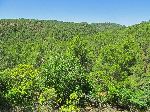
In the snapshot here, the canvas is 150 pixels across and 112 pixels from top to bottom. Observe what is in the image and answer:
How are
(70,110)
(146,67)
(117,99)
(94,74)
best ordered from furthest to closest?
(146,67) < (94,74) < (117,99) < (70,110)

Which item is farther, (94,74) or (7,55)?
(7,55)

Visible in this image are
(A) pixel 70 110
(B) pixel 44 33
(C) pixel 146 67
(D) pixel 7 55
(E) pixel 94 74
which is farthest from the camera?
(B) pixel 44 33

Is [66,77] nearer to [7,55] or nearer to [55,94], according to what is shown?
[55,94]

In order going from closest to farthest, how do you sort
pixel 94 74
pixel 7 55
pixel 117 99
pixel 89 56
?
pixel 117 99
pixel 94 74
pixel 89 56
pixel 7 55

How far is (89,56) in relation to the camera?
79.4m

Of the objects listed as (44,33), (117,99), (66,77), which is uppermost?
(44,33)

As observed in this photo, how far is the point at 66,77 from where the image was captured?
3312 centimetres

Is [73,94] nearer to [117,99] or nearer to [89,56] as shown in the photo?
[117,99]

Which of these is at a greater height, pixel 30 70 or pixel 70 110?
pixel 30 70

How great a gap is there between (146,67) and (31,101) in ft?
185

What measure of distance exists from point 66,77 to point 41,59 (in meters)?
66.3

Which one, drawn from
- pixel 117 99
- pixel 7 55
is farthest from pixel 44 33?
pixel 117 99

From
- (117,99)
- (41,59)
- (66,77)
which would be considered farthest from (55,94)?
(41,59)

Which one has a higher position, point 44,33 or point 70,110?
point 44,33
